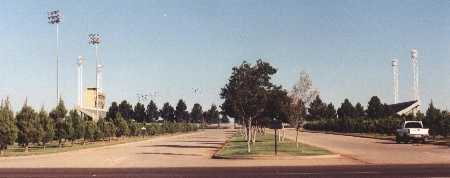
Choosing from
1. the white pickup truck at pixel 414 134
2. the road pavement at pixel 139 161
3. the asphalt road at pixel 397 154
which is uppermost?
the white pickup truck at pixel 414 134

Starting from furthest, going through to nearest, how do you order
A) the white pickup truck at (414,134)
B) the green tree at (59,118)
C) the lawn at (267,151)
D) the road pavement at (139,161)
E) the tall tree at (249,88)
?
1. the green tree at (59,118)
2. the white pickup truck at (414,134)
3. the tall tree at (249,88)
4. the lawn at (267,151)
5. the road pavement at (139,161)

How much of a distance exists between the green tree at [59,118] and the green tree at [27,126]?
7576mm

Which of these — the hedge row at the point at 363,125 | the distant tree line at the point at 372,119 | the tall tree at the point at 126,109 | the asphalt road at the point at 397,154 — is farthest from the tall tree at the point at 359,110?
the asphalt road at the point at 397,154

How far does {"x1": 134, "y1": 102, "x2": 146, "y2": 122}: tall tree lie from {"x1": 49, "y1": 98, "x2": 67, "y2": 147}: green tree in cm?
13159

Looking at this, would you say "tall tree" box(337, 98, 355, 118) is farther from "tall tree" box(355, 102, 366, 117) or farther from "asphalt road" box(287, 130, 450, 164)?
"asphalt road" box(287, 130, 450, 164)

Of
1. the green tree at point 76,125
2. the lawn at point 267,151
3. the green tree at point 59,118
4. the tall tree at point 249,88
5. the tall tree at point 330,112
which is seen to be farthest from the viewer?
the tall tree at point 330,112

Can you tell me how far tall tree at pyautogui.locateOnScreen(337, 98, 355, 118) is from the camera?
155 meters

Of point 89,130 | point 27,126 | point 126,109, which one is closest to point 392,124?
point 89,130

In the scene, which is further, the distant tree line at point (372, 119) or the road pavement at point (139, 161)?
the distant tree line at point (372, 119)

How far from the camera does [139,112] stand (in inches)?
7687

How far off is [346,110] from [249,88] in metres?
118

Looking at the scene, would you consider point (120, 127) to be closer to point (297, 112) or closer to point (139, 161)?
point (297, 112)

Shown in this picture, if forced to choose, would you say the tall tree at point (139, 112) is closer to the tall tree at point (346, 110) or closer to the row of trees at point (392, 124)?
the tall tree at point (346, 110)

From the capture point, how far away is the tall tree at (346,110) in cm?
15486
